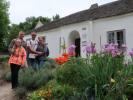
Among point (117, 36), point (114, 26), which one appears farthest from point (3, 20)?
point (117, 36)

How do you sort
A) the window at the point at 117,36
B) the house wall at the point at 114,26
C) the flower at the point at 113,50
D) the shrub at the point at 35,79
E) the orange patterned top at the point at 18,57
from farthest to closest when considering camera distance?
the window at the point at 117,36
the house wall at the point at 114,26
the orange patterned top at the point at 18,57
the shrub at the point at 35,79
the flower at the point at 113,50

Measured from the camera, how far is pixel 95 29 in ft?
79.7

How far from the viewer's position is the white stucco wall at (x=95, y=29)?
21.4 metres

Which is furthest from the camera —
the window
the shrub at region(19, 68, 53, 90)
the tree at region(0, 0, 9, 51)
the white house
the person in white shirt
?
the tree at region(0, 0, 9, 51)

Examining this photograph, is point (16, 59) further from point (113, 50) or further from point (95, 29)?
point (95, 29)

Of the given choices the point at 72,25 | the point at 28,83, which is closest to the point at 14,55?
the point at 28,83

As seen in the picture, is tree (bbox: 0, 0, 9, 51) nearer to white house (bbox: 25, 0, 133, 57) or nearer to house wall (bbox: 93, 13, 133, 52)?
white house (bbox: 25, 0, 133, 57)

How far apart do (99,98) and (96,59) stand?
0.96 meters

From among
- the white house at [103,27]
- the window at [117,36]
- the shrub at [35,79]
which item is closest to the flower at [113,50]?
the shrub at [35,79]

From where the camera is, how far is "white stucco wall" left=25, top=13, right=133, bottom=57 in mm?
21438

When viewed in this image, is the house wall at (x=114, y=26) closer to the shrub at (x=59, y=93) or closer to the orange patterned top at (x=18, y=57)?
the orange patterned top at (x=18, y=57)

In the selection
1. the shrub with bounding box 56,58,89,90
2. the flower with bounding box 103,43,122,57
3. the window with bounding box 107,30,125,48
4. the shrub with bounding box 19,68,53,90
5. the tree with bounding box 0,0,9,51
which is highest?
the tree with bounding box 0,0,9,51

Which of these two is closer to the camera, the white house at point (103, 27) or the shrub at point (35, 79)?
the shrub at point (35, 79)

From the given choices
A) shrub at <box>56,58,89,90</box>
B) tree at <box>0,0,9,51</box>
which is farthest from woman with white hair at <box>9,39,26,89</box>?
tree at <box>0,0,9,51</box>
